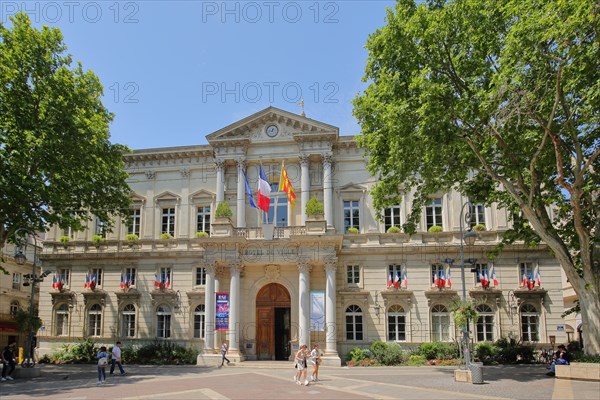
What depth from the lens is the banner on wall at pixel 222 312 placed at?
1138 inches

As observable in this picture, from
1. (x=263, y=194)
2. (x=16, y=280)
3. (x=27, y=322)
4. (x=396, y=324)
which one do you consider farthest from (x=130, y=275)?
(x=16, y=280)

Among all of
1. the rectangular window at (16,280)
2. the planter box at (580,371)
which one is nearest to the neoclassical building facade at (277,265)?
the planter box at (580,371)

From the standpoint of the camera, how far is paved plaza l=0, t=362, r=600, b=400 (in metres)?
15.9

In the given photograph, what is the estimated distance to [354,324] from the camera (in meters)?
30.4

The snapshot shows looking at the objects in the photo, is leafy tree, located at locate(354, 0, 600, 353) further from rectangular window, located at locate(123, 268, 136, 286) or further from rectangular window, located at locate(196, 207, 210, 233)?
rectangular window, located at locate(123, 268, 136, 286)

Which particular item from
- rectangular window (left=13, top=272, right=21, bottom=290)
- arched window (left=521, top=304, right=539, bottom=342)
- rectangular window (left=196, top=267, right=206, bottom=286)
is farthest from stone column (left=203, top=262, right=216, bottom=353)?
rectangular window (left=13, top=272, right=21, bottom=290)

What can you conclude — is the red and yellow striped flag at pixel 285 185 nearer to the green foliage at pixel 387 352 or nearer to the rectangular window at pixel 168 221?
the rectangular window at pixel 168 221

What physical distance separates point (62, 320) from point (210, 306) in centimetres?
1123

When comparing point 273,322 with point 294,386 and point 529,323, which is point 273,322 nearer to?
point 294,386

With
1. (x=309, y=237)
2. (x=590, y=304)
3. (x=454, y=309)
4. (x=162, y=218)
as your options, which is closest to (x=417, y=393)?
(x=454, y=309)

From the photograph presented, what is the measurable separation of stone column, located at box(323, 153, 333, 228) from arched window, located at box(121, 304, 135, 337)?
13886mm

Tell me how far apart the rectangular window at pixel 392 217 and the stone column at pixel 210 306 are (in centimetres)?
1091

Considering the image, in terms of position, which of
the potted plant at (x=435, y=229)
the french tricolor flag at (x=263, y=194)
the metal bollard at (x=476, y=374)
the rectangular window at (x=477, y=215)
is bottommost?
the metal bollard at (x=476, y=374)

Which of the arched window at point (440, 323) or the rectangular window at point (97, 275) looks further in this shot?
the rectangular window at point (97, 275)
